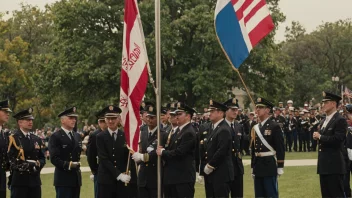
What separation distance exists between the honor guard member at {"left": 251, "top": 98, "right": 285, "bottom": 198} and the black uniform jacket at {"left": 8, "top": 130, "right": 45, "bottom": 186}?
151 inches

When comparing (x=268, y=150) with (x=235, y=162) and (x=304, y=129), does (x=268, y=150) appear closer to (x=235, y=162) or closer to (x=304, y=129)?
(x=235, y=162)

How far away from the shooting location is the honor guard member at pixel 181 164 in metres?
11.0

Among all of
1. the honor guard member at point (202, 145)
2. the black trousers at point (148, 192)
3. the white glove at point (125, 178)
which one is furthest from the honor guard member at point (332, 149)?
the white glove at point (125, 178)

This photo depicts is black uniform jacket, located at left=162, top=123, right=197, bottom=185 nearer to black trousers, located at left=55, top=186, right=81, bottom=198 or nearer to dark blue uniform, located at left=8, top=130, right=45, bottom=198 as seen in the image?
black trousers, located at left=55, top=186, right=81, bottom=198

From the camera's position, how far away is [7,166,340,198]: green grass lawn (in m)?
15.9

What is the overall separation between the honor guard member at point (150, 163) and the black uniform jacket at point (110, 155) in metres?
0.30

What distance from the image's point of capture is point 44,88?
4472 cm

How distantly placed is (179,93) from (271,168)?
29844 mm

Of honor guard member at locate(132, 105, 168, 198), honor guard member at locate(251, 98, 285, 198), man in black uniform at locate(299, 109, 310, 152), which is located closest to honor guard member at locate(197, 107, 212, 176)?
honor guard member at locate(251, 98, 285, 198)

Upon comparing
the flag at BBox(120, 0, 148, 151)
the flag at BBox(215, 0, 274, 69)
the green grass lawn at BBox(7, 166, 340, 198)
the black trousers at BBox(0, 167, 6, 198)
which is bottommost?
the green grass lawn at BBox(7, 166, 340, 198)

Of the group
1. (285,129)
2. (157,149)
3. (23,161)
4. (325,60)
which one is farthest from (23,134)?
(325,60)

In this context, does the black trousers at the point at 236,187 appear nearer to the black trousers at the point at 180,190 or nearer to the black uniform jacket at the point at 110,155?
the black trousers at the point at 180,190

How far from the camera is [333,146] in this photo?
38.0ft

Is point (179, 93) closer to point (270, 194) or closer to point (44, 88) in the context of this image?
point (44, 88)
